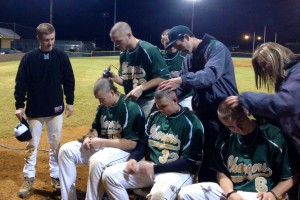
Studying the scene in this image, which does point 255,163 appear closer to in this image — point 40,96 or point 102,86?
point 102,86

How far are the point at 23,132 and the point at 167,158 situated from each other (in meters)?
1.97

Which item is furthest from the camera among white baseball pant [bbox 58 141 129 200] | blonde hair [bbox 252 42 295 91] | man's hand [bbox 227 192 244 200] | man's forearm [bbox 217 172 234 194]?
white baseball pant [bbox 58 141 129 200]

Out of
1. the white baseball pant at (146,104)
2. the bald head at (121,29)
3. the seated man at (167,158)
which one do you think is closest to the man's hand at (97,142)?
the seated man at (167,158)

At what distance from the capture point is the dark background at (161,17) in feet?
193

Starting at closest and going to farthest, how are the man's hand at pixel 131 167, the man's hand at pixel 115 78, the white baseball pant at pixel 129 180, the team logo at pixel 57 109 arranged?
1. the white baseball pant at pixel 129 180
2. the man's hand at pixel 131 167
3. the man's hand at pixel 115 78
4. the team logo at pixel 57 109

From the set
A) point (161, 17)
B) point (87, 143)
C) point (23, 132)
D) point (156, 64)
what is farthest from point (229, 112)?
point (161, 17)

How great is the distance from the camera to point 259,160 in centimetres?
284

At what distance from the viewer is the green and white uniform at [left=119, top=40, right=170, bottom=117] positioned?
4082mm

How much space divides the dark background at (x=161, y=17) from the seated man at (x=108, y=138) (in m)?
51.3

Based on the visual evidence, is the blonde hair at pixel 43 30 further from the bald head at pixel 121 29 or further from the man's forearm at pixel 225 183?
the man's forearm at pixel 225 183

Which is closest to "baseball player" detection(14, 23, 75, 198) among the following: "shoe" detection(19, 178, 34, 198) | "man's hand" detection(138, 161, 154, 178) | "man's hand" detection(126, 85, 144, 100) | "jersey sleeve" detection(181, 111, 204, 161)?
"shoe" detection(19, 178, 34, 198)

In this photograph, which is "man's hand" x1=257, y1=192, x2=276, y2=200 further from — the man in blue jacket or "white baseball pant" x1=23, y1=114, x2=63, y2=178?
"white baseball pant" x1=23, y1=114, x2=63, y2=178

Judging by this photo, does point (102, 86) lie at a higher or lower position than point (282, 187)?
higher

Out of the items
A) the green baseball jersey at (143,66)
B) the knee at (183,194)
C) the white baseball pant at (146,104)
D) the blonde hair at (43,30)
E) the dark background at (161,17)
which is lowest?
the knee at (183,194)
